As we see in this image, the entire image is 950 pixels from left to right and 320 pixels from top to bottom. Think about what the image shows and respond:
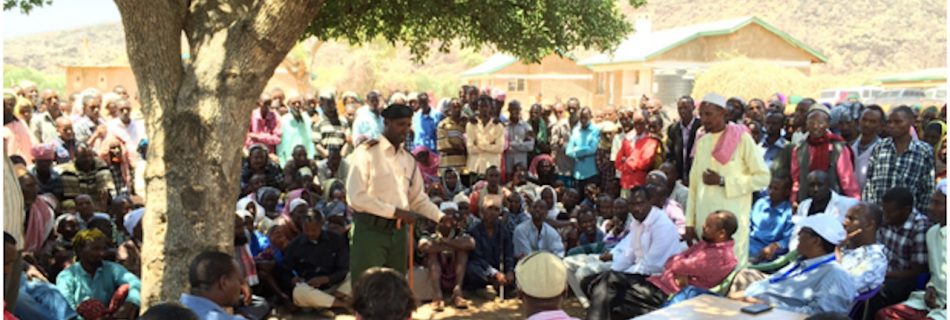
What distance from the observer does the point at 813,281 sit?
5043mm

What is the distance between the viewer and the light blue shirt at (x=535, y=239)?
7754 millimetres

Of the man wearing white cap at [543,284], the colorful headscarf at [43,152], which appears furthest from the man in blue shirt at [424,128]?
the man wearing white cap at [543,284]

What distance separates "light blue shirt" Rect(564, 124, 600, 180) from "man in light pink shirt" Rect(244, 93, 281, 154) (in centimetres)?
359

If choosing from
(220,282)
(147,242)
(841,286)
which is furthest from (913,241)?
(147,242)

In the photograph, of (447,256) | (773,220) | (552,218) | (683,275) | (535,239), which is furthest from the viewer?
(552,218)

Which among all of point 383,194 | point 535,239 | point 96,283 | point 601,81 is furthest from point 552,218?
point 601,81

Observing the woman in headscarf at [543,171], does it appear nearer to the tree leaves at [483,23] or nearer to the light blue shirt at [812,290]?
the tree leaves at [483,23]

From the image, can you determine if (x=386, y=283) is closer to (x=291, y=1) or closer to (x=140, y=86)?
(x=291, y=1)

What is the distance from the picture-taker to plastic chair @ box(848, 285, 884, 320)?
5207mm

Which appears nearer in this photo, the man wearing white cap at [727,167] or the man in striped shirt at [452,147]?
the man wearing white cap at [727,167]

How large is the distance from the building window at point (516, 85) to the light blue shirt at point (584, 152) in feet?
96.6

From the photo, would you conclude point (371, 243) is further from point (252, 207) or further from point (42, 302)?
point (252, 207)

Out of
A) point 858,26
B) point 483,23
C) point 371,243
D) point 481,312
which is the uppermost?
point 858,26

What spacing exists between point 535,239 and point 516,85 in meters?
32.8
